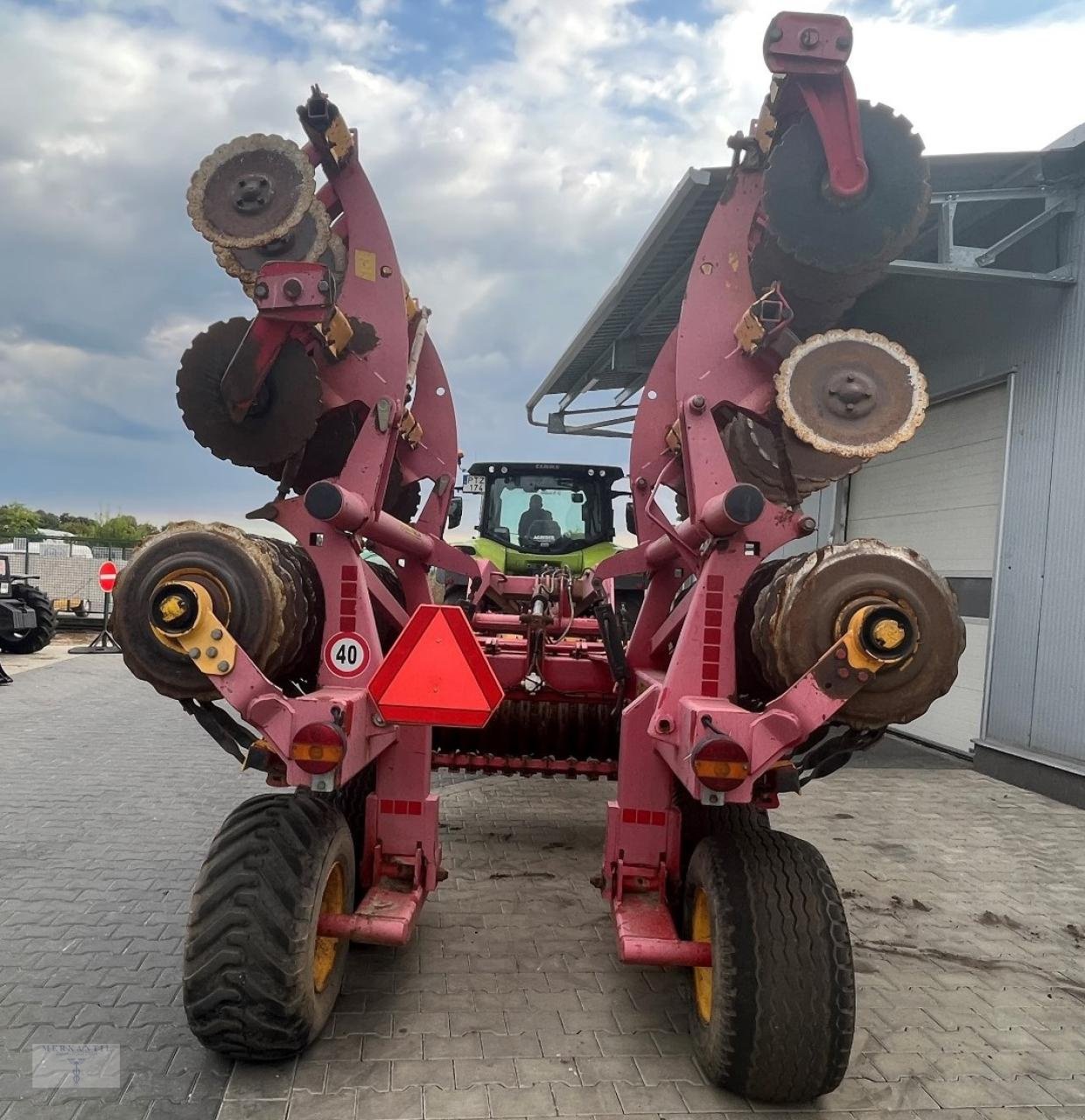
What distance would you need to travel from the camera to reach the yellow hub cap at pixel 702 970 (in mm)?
3023

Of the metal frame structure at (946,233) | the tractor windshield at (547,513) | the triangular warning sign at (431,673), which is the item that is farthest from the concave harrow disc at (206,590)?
the tractor windshield at (547,513)

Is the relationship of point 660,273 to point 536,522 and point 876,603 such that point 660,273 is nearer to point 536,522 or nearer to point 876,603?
point 536,522

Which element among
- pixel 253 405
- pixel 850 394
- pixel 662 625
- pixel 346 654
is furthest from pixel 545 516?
pixel 850 394

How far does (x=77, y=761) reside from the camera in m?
7.50

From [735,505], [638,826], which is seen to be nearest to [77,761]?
[638,826]

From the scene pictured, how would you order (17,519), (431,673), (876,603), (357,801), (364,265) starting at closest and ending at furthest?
(876,603), (431,673), (364,265), (357,801), (17,519)

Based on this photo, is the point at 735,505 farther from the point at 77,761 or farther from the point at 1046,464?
the point at 77,761

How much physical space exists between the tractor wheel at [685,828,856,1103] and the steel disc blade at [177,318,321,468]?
7.38 feet

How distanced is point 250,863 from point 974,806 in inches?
236

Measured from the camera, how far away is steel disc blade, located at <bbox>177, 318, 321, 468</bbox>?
3287 mm

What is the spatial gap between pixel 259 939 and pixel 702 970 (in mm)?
1528

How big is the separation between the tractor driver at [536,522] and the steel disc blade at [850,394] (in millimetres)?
5295

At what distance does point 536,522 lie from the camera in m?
8.26
